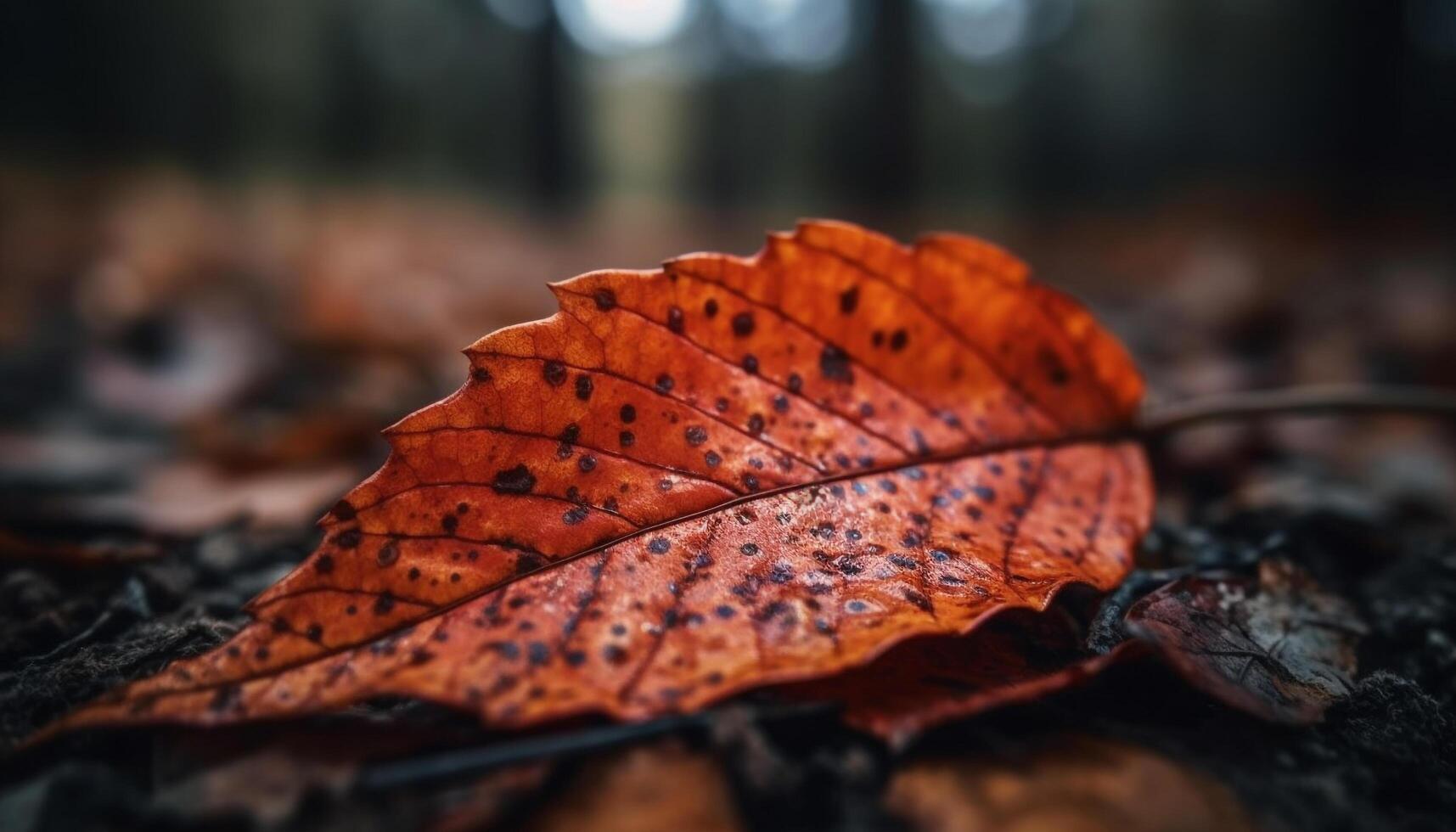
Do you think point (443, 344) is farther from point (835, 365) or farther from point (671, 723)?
point (671, 723)

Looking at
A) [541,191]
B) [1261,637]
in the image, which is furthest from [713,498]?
[541,191]

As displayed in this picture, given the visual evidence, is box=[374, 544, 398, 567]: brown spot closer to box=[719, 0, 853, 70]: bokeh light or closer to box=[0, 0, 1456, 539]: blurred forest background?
box=[0, 0, 1456, 539]: blurred forest background

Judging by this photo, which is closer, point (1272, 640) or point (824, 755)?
point (824, 755)

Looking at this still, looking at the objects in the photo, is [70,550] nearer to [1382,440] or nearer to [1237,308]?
[1382,440]

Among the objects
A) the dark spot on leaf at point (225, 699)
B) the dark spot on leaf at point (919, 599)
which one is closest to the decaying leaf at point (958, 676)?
the dark spot on leaf at point (919, 599)

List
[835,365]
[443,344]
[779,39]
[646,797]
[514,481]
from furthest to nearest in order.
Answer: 1. [779,39]
2. [443,344]
3. [835,365]
4. [514,481]
5. [646,797]

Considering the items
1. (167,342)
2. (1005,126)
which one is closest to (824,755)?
(167,342)
